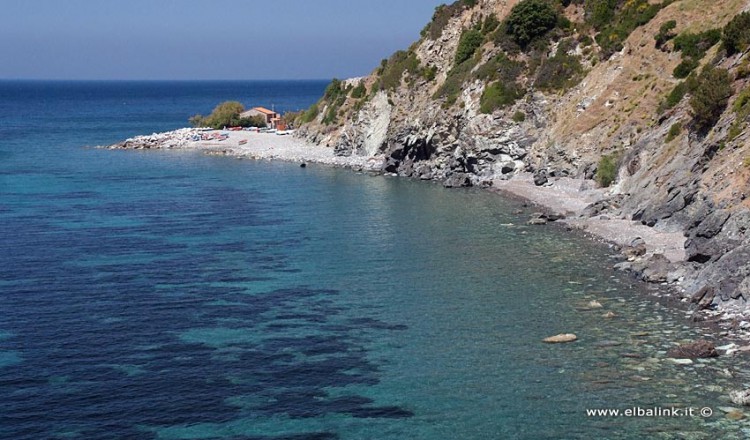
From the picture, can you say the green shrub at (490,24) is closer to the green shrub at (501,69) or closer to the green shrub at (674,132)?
the green shrub at (501,69)

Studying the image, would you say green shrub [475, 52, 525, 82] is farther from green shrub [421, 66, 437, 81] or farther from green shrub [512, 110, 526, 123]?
green shrub [421, 66, 437, 81]

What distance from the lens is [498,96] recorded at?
8788cm

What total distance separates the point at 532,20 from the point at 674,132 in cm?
3021

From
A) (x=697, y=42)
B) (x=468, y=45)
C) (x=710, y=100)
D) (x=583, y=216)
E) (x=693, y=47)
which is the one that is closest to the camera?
(x=710, y=100)

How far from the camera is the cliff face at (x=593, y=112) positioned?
51.9 metres

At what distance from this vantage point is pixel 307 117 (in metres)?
133

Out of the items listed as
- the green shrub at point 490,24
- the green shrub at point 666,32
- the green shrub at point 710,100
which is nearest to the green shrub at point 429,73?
the green shrub at point 490,24

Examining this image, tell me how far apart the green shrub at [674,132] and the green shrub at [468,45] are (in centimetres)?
3835

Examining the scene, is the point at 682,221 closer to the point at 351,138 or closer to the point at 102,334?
the point at 102,334

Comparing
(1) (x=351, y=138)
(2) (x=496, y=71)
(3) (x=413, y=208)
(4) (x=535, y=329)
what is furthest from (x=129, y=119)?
(4) (x=535, y=329)

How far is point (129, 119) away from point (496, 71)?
420 feet

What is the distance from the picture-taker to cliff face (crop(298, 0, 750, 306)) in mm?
51938

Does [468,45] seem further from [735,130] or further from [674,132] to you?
[735,130]

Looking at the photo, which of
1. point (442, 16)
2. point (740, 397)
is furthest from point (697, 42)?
point (740, 397)
